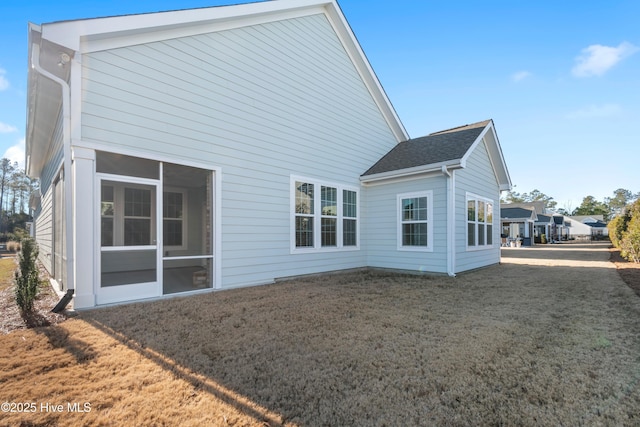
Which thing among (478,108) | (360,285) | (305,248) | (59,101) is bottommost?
(360,285)

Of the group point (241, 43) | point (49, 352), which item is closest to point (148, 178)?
point (49, 352)

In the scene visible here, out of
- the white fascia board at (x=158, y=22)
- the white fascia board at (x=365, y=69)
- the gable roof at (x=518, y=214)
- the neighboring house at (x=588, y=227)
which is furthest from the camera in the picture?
the neighboring house at (x=588, y=227)

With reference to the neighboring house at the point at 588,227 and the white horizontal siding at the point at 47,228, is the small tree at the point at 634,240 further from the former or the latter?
the neighboring house at the point at 588,227

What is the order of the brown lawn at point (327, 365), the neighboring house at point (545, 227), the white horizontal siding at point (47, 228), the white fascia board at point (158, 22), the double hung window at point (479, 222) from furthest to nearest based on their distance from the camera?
the neighboring house at point (545, 227), the double hung window at point (479, 222), the white horizontal siding at point (47, 228), the white fascia board at point (158, 22), the brown lawn at point (327, 365)

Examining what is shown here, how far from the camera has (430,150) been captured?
967 cm

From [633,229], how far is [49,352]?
18.1 meters

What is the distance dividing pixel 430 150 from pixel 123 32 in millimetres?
8478

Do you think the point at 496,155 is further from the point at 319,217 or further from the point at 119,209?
the point at 119,209

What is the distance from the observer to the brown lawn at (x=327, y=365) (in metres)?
2.17

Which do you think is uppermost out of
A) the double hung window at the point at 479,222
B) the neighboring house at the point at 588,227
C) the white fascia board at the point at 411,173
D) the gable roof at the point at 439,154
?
the gable roof at the point at 439,154

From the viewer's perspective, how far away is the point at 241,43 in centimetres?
693

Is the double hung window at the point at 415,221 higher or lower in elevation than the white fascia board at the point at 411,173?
lower

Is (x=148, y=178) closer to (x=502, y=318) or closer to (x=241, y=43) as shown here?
(x=241, y=43)

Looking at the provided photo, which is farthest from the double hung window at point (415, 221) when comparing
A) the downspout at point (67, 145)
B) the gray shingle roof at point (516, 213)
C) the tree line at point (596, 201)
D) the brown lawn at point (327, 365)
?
the tree line at point (596, 201)
